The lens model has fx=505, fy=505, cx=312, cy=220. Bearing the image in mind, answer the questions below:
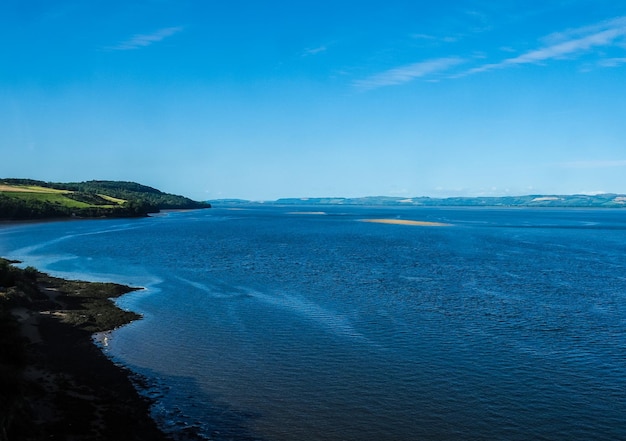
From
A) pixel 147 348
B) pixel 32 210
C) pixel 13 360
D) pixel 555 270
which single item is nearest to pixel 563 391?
pixel 147 348

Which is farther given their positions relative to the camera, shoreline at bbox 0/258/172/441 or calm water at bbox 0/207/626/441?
calm water at bbox 0/207/626/441

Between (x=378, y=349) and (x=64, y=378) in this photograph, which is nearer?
(x=64, y=378)

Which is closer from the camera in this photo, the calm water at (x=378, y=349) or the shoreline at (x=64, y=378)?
the shoreline at (x=64, y=378)

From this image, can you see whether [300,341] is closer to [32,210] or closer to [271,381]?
[271,381]

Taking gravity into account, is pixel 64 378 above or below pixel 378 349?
above
